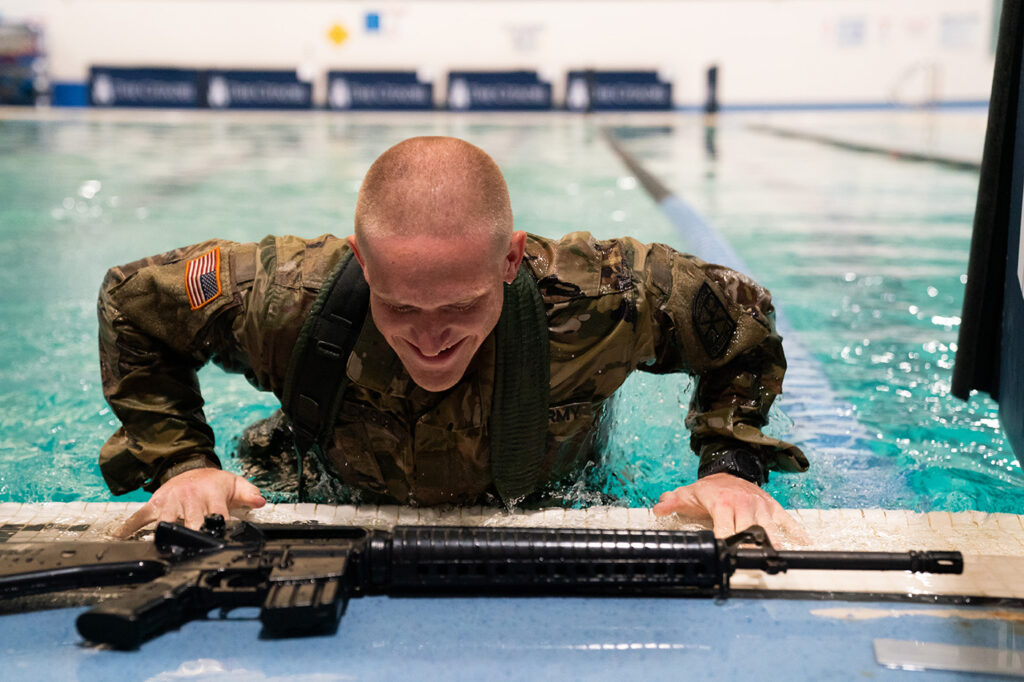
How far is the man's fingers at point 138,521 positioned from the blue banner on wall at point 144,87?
15.3 m

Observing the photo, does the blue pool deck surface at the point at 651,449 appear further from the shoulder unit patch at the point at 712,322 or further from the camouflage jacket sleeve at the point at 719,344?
the shoulder unit patch at the point at 712,322

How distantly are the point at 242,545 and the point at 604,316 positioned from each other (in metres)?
0.74

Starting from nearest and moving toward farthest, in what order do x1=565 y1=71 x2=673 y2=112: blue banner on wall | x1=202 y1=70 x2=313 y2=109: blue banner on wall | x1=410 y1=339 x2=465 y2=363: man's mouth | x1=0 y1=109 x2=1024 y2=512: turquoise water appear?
x1=410 y1=339 x2=465 y2=363: man's mouth < x1=0 y1=109 x2=1024 y2=512: turquoise water < x1=202 y1=70 x2=313 y2=109: blue banner on wall < x1=565 y1=71 x2=673 y2=112: blue banner on wall

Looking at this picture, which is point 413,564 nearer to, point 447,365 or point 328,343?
point 447,365

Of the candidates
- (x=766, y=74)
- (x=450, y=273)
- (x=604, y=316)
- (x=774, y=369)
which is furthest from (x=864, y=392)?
(x=766, y=74)

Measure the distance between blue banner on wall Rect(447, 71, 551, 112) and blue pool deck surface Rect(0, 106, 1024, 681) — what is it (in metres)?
8.05

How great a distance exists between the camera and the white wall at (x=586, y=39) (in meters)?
14.9

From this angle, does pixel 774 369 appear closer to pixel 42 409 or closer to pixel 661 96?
pixel 42 409

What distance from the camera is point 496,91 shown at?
1633 centimetres

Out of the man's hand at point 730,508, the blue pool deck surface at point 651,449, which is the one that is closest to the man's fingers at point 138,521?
the blue pool deck surface at point 651,449

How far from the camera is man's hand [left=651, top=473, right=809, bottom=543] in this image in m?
1.42

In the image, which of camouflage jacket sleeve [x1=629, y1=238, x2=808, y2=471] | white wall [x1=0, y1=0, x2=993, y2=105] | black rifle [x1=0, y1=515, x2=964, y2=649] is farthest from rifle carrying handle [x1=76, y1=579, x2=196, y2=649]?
white wall [x1=0, y1=0, x2=993, y2=105]

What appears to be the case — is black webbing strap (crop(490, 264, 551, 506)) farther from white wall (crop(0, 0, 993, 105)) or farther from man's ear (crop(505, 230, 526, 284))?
white wall (crop(0, 0, 993, 105))

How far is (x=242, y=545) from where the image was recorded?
1.22 m
